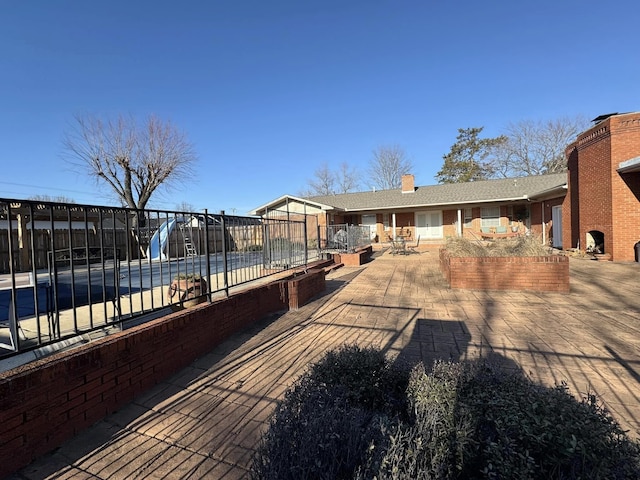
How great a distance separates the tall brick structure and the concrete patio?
487 cm

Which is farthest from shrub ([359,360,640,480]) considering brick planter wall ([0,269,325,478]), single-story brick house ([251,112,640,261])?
single-story brick house ([251,112,640,261])

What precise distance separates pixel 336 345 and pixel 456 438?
247 cm

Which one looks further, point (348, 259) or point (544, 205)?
point (544, 205)

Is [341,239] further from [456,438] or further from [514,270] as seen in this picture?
[456,438]

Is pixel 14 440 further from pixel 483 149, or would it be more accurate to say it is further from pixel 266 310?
pixel 483 149

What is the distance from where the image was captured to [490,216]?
20.0 m

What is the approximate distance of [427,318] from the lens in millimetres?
4957

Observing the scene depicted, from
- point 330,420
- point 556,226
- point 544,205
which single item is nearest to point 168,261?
point 330,420

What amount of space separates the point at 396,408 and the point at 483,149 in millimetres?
37180

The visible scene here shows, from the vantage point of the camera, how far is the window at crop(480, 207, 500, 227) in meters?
19.8

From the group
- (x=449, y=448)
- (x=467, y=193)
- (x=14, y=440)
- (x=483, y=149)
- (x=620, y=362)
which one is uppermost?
(x=483, y=149)

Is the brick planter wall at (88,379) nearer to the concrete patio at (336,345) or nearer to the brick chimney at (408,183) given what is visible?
the concrete patio at (336,345)

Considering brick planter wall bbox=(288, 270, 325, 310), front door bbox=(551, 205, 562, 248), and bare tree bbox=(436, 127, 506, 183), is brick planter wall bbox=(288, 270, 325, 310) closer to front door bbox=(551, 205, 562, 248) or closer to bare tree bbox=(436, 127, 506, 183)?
front door bbox=(551, 205, 562, 248)

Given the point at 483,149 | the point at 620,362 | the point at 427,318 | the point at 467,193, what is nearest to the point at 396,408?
the point at 620,362
